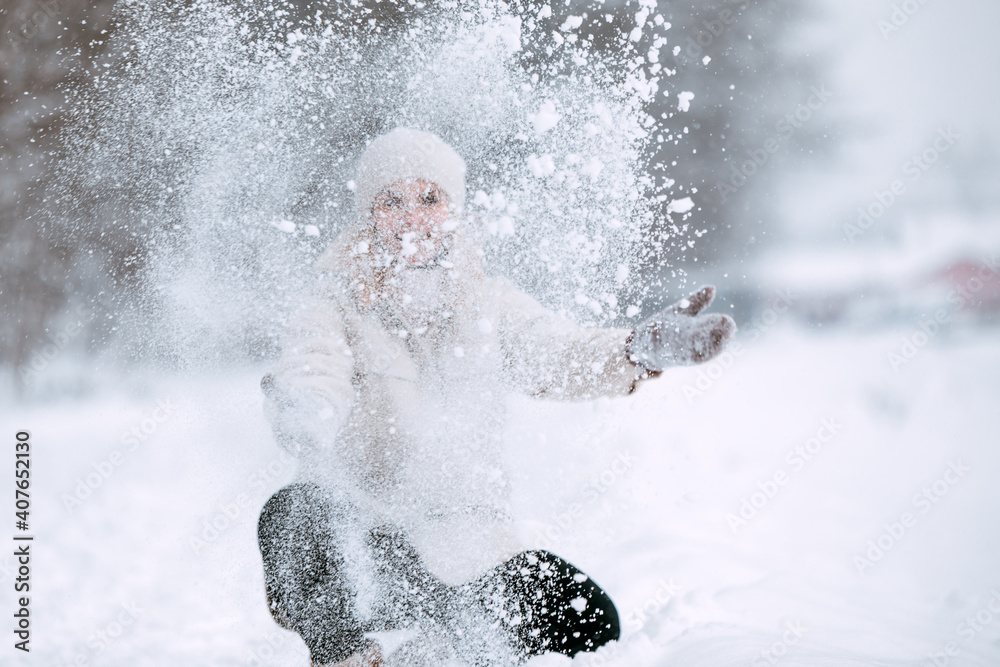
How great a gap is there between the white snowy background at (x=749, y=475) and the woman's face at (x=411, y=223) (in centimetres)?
84

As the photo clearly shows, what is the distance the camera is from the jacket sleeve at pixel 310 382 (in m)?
1.05

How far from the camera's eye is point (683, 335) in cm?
97

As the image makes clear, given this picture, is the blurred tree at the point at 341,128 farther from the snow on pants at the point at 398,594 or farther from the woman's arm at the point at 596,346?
the snow on pants at the point at 398,594

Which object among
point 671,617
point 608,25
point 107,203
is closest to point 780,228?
point 608,25

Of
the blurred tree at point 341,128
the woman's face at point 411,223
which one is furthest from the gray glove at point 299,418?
the blurred tree at point 341,128

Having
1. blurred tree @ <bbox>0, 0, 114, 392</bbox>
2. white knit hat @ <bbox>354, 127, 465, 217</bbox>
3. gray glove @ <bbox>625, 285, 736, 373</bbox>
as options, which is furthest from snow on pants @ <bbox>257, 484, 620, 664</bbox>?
blurred tree @ <bbox>0, 0, 114, 392</bbox>

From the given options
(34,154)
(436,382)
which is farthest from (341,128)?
(436,382)

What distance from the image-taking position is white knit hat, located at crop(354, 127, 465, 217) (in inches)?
48.2

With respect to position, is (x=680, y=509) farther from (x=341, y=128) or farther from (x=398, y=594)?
(x=341, y=128)

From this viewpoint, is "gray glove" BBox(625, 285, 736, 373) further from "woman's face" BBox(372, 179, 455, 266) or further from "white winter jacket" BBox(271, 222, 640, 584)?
"woman's face" BBox(372, 179, 455, 266)

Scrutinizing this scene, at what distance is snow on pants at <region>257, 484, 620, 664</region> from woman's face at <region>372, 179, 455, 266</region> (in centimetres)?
47

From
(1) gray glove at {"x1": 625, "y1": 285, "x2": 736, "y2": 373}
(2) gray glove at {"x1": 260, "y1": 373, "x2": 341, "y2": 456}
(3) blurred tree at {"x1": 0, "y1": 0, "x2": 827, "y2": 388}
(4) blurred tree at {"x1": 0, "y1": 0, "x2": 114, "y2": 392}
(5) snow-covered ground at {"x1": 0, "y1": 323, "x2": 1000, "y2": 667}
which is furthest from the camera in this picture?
(4) blurred tree at {"x1": 0, "y1": 0, "x2": 114, "y2": 392}

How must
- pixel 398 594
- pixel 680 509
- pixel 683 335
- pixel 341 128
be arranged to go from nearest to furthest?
pixel 683 335 < pixel 398 594 < pixel 680 509 < pixel 341 128

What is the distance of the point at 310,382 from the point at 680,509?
1805 mm
